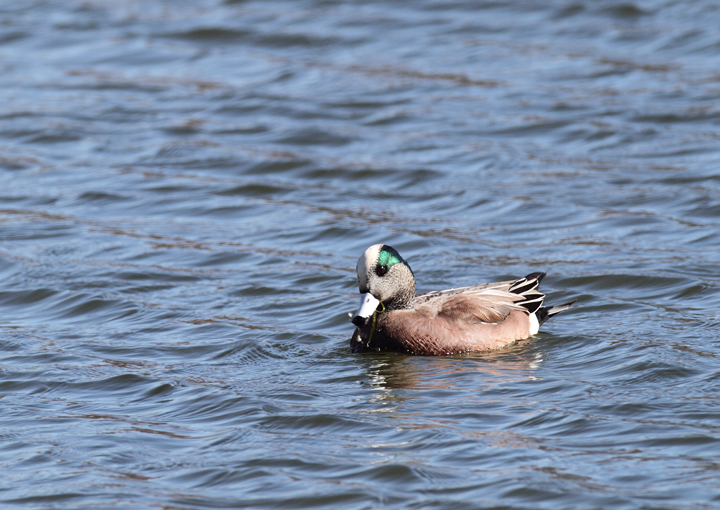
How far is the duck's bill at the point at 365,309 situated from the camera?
27.2 ft

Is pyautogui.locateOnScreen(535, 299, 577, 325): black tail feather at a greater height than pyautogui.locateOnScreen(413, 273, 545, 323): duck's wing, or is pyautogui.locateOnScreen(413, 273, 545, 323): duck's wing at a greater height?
pyautogui.locateOnScreen(413, 273, 545, 323): duck's wing

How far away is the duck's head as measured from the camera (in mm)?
8438

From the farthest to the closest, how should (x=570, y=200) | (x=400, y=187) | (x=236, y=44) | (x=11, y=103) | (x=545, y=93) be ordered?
1. (x=236, y=44)
2. (x=11, y=103)
3. (x=545, y=93)
4. (x=400, y=187)
5. (x=570, y=200)

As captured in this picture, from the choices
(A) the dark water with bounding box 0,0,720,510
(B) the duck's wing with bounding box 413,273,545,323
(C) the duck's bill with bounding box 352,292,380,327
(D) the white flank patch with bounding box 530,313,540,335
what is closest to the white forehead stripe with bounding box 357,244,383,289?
(C) the duck's bill with bounding box 352,292,380,327

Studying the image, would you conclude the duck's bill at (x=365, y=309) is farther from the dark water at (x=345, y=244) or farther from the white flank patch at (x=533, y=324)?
the white flank patch at (x=533, y=324)

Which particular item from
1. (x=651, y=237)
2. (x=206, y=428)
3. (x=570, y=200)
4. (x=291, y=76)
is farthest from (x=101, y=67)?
(x=206, y=428)

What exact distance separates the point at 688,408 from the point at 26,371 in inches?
179

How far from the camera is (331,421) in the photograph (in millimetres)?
6980

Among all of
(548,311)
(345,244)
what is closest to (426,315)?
(548,311)

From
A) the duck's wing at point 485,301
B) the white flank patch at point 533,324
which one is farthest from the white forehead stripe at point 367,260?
the white flank patch at point 533,324

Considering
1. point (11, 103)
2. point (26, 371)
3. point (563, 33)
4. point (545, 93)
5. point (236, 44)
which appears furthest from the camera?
point (236, 44)

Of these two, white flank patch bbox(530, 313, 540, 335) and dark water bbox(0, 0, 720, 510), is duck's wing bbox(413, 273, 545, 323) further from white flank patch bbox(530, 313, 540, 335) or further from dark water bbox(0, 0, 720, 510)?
dark water bbox(0, 0, 720, 510)

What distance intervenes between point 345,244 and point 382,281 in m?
2.88

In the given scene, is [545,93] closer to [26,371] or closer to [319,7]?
[319,7]
